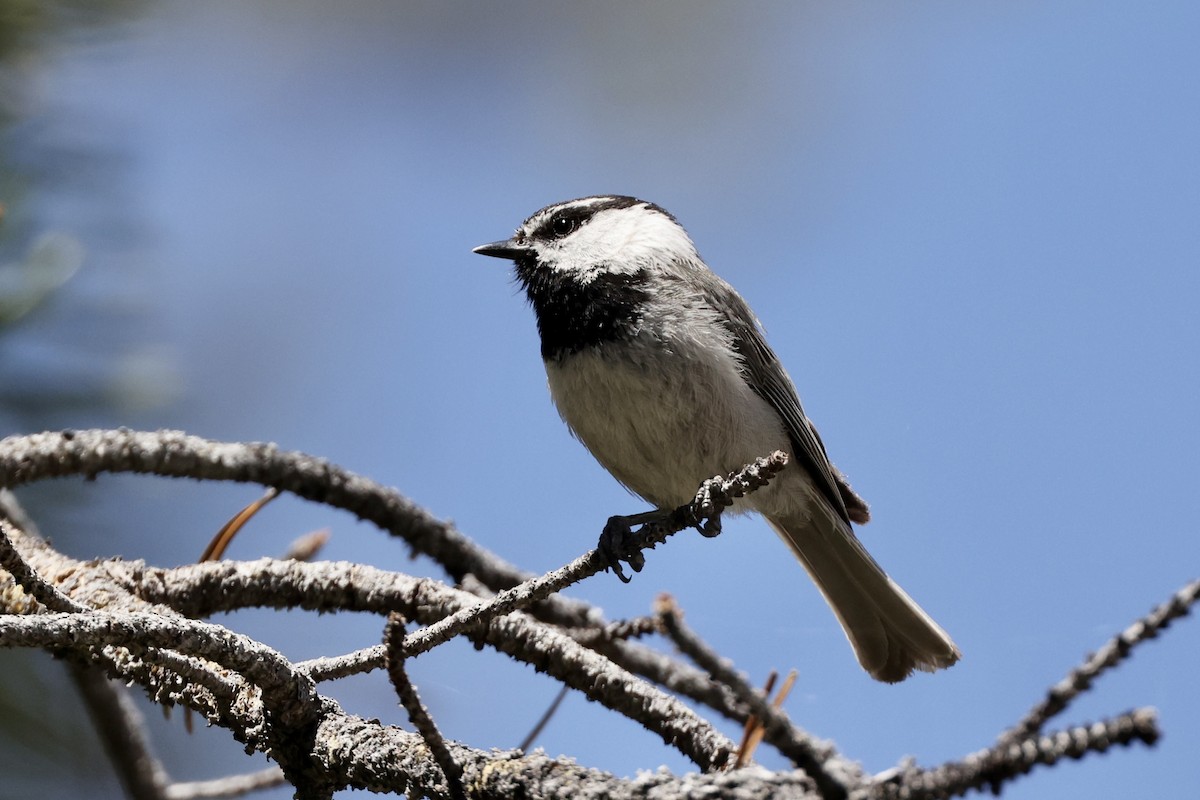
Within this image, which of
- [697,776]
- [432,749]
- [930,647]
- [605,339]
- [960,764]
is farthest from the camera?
[930,647]

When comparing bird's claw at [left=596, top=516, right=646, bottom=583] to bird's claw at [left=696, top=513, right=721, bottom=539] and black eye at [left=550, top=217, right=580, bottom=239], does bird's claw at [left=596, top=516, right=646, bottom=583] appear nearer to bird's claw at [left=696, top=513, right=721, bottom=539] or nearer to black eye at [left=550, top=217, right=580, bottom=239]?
bird's claw at [left=696, top=513, right=721, bottom=539]

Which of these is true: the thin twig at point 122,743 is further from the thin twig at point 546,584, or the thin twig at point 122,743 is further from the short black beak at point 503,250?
the short black beak at point 503,250

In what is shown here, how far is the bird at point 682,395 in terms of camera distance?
2725 mm

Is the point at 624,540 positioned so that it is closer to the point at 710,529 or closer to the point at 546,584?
the point at 710,529

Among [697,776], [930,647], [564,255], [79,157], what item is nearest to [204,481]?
[79,157]

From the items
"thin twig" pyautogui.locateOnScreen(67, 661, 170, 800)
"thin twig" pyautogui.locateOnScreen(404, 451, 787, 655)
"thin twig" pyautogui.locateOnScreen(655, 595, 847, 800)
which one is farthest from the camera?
"thin twig" pyautogui.locateOnScreen(67, 661, 170, 800)

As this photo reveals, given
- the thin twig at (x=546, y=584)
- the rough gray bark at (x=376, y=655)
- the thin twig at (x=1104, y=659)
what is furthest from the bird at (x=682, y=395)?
the thin twig at (x=1104, y=659)

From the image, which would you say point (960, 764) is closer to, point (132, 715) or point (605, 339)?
point (605, 339)

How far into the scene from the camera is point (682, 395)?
2719mm

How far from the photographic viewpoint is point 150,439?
2.31 metres

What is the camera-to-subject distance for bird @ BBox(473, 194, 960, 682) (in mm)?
2725

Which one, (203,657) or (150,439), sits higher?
(150,439)

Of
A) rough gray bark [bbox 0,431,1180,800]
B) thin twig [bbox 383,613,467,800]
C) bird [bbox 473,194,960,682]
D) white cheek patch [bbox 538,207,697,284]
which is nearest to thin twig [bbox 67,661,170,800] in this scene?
rough gray bark [bbox 0,431,1180,800]

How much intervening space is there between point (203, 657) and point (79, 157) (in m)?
1.59
